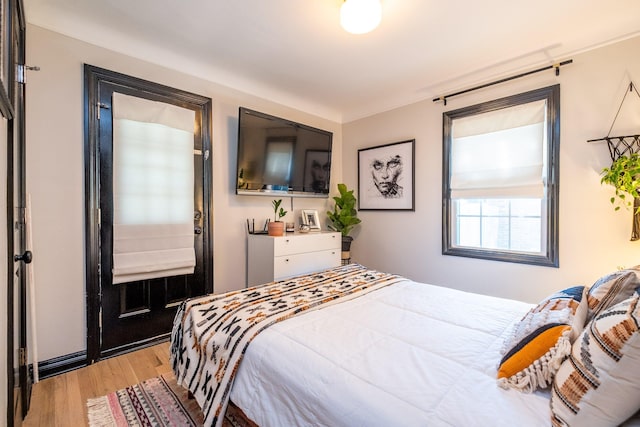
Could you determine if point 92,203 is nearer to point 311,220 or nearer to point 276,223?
point 276,223

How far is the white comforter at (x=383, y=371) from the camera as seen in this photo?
0.83 m

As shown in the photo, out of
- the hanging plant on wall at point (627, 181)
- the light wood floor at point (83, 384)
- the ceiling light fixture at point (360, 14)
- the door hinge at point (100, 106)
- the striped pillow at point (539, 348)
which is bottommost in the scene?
the light wood floor at point (83, 384)

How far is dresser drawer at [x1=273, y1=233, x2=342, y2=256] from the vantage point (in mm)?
2866

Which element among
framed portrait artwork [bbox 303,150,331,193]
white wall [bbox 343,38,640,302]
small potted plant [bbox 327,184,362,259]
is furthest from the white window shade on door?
white wall [bbox 343,38,640,302]

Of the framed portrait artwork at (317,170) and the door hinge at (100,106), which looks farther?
the framed portrait artwork at (317,170)

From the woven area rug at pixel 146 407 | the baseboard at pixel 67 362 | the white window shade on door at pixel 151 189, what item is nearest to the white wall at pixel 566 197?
the white window shade on door at pixel 151 189

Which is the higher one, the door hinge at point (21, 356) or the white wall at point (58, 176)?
the white wall at point (58, 176)

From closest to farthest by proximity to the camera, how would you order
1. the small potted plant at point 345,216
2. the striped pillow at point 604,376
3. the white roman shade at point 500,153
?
the striped pillow at point 604,376
the white roman shade at point 500,153
the small potted plant at point 345,216

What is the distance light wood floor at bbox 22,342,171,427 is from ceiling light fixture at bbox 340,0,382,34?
270cm

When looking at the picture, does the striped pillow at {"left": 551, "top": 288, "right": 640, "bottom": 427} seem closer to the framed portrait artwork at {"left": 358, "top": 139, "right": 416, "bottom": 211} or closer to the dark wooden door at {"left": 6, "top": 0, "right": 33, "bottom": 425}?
the dark wooden door at {"left": 6, "top": 0, "right": 33, "bottom": 425}

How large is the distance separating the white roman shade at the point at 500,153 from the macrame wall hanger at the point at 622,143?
410 mm

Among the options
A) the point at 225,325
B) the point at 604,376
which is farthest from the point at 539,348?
the point at 225,325

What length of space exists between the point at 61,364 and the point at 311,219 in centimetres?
251

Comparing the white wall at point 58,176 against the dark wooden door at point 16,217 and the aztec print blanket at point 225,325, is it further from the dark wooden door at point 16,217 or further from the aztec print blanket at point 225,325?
the aztec print blanket at point 225,325
